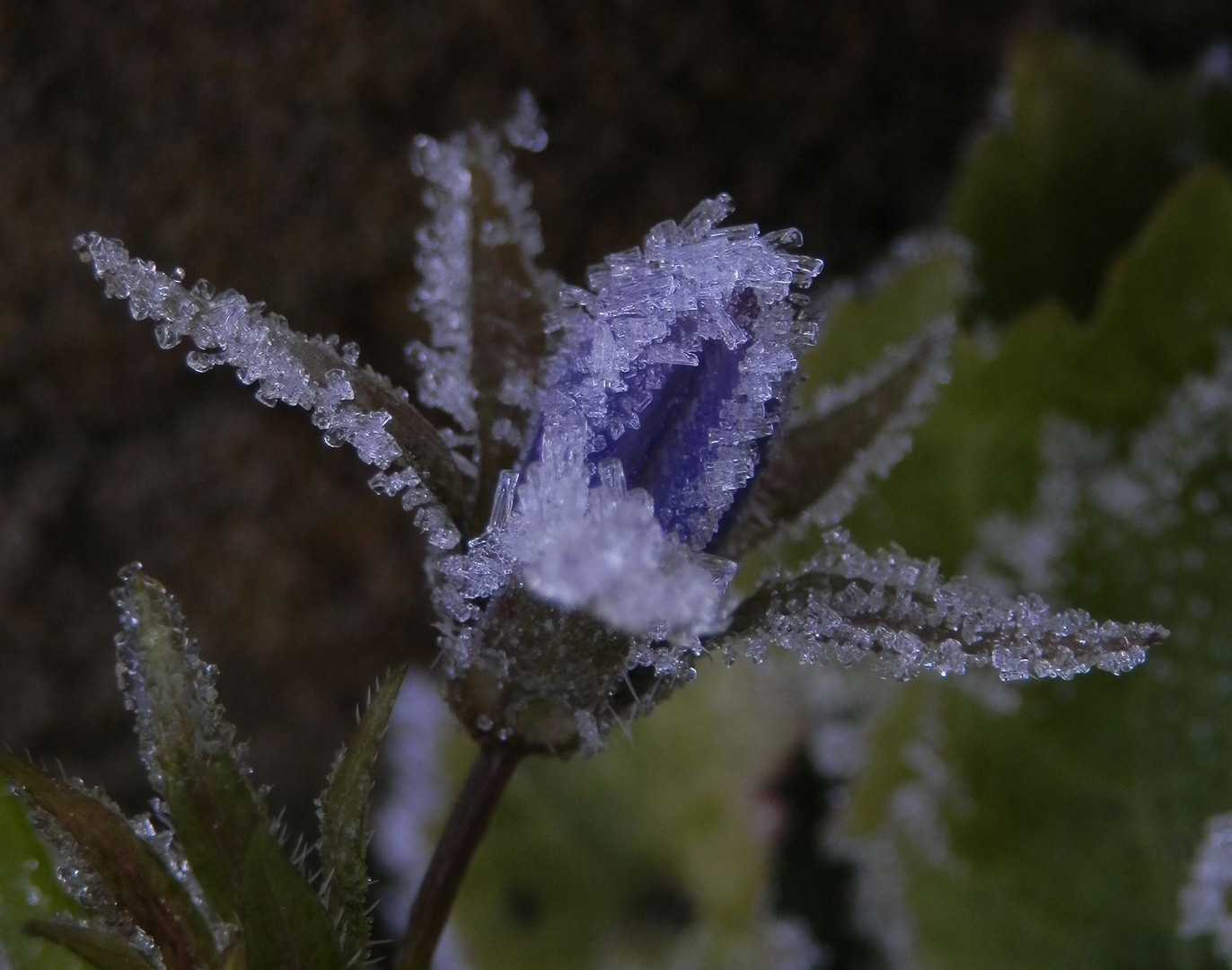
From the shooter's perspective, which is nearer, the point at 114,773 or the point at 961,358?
the point at 961,358

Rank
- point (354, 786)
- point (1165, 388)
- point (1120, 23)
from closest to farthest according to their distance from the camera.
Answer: point (354, 786)
point (1165, 388)
point (1120, 23)

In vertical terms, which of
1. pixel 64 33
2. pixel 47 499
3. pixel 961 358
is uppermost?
pixel 961 358

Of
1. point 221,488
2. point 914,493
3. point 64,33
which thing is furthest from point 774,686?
point 64,33

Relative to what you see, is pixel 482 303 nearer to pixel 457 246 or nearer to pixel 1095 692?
pixel 457 246

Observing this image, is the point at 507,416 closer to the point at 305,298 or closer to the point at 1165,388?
the point at 305,298

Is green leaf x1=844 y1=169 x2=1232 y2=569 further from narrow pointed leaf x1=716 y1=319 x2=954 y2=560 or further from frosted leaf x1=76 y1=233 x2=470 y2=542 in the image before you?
frosted leaf x1=76 y1=233 x2=470 y2=542

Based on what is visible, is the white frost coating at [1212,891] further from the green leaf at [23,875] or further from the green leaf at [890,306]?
the green leaf at [23,875]

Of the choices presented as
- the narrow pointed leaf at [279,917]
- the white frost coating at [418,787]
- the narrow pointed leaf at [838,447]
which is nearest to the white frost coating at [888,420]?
the narrow pointed leaf at [838,447]

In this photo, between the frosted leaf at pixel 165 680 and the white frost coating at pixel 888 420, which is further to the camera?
the white frost coating at pixel 888 420
